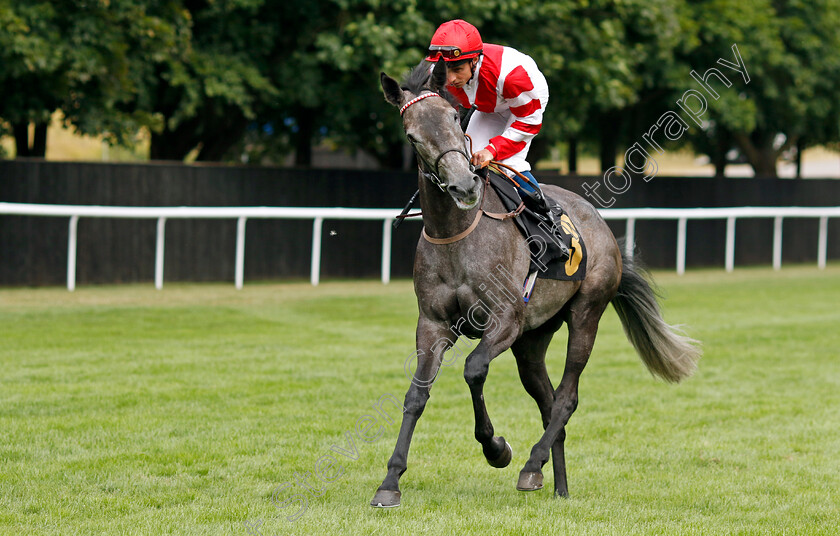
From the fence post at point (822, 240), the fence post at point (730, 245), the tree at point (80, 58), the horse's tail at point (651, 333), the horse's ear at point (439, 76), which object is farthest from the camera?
the fence post at point (822, 240)

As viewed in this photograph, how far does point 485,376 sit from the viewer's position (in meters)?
4.38

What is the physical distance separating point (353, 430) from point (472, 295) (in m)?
2.05

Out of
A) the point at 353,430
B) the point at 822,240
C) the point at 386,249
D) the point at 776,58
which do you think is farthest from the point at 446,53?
the point at 822,240

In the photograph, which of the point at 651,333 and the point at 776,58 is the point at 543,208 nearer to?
the point at 651,333

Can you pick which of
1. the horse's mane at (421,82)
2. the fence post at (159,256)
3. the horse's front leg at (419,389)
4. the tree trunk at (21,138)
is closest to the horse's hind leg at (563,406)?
the horse's front leg at (419,389)

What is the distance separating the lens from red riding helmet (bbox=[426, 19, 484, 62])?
171 inches

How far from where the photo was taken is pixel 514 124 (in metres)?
4.77

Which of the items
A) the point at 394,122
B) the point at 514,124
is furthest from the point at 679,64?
the point at 514,124

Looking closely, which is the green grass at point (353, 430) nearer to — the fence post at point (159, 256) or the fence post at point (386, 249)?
the fence post at point (159, 256)

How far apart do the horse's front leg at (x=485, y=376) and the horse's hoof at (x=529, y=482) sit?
0.16 m

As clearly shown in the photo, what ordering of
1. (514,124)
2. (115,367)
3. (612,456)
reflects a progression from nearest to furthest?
(514,124) → (612,456) → (115,367)

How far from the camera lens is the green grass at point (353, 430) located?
4328mm

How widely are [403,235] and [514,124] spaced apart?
11.4 m

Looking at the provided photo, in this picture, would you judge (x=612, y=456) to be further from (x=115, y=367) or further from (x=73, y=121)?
(x=73, y=121)
